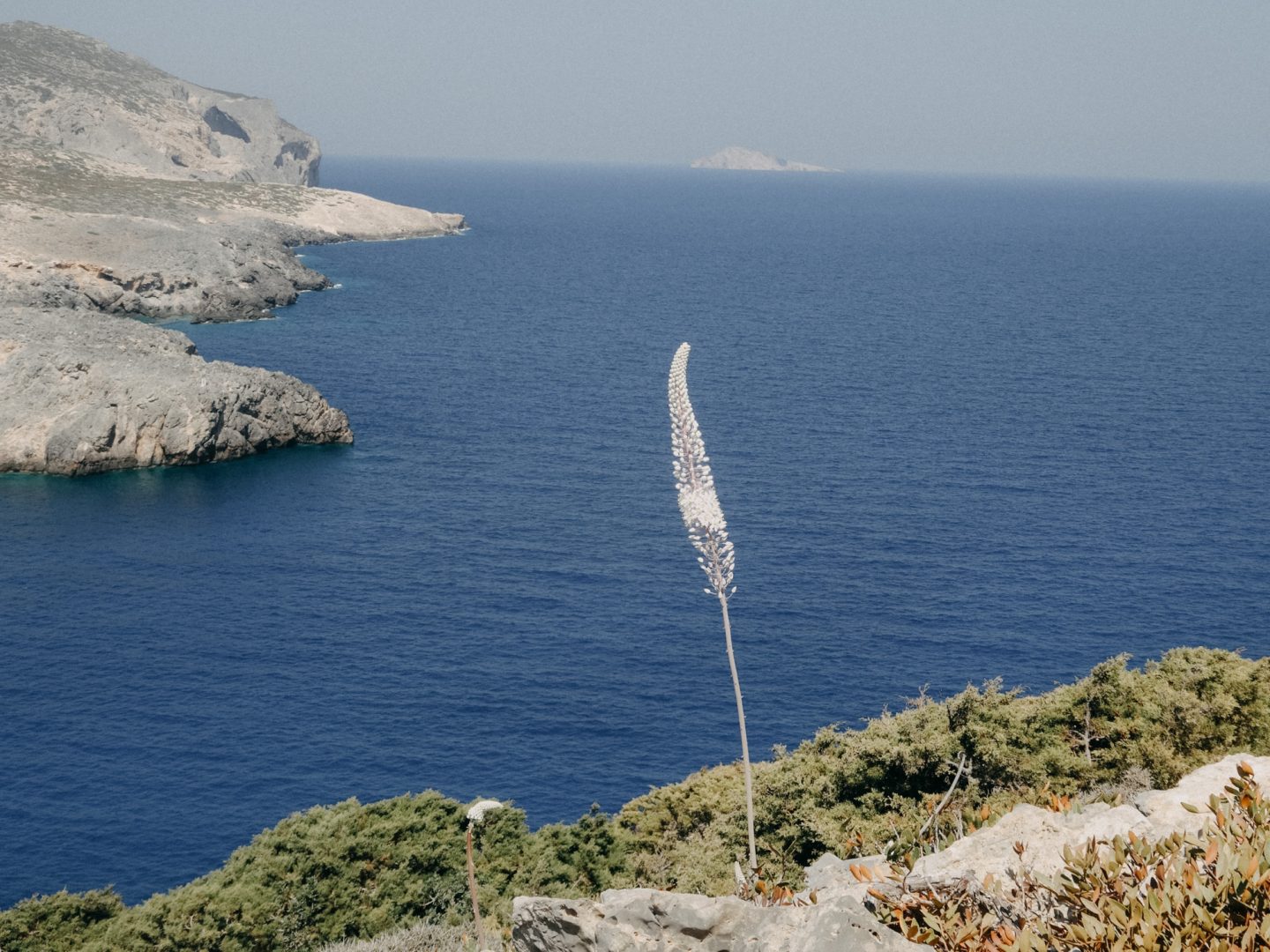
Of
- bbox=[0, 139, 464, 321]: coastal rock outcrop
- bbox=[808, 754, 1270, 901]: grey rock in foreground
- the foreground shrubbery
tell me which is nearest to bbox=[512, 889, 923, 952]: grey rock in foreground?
bbox=[808, 754, 1270, 901]: grey rock in foreground

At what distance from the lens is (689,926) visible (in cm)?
1717

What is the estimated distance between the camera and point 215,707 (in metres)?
70.1

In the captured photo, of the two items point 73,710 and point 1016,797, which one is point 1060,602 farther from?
point 73,710

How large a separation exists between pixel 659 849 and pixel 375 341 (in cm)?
12901

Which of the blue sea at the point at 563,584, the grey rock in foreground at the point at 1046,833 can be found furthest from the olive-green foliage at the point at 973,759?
the blue sea at the point at 563,584

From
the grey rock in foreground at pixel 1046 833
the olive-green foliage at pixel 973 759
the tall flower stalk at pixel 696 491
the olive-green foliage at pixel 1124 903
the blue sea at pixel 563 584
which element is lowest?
the blue sea at pixel 563 584

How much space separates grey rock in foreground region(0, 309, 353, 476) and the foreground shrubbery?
78.3m

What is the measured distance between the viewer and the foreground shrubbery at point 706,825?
121ft

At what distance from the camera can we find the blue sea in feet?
212

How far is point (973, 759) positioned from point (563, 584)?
50.5 m

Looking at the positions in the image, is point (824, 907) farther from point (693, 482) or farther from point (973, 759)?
point (973, 759)

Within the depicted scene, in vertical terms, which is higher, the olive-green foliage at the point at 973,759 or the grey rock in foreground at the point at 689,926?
the grey rock in foreground at the point at 689,926

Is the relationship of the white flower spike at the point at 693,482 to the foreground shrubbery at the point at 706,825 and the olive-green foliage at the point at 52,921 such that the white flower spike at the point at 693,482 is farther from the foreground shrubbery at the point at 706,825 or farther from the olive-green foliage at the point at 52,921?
the olive-green foliage at the point at 52,921

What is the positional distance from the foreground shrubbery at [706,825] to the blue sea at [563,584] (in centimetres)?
1757
